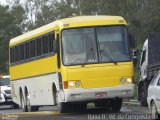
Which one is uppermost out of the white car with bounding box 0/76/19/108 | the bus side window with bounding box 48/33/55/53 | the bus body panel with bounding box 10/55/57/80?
the bus side window with bounding box 48/33/55/53

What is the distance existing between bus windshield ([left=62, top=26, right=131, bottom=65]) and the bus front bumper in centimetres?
97

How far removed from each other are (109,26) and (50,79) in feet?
11.2

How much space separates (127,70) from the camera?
24391mm

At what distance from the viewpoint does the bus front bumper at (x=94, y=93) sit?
78.7ft

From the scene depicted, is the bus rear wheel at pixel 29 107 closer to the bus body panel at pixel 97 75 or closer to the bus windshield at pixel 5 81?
the bus body panel at pixel 97 75

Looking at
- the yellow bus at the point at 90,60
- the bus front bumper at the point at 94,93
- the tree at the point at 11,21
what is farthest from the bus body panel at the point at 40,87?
the tree at the point at 11,21

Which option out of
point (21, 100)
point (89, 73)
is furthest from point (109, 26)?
point (21, 100)

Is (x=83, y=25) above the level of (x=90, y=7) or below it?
below

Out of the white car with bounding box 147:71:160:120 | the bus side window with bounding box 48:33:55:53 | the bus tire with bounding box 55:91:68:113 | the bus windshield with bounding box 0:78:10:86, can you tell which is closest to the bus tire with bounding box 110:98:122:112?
the bus tire with bounding box 55:91:68:113

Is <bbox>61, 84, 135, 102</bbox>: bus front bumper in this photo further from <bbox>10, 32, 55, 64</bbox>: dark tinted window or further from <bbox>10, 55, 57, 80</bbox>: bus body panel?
<bbox>10, 32, 55, 64</bbox>: dark tinted window

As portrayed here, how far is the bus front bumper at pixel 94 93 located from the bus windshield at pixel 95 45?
0.97 m

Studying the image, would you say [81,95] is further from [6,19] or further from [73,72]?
[6,19]

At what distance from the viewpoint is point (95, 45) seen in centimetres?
2444

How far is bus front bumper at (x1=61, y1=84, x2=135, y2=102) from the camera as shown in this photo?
24000 mm
